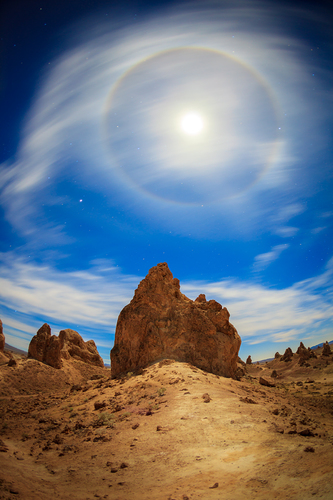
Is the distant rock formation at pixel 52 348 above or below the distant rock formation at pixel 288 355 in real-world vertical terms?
below

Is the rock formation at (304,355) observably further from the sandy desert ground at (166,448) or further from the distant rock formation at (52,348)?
the sandy desert ground at (166,448)

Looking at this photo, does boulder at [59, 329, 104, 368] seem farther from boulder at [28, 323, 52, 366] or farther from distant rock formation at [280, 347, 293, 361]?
distant rock formation at [280, 347, 293, 361]

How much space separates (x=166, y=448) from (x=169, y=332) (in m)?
12.9

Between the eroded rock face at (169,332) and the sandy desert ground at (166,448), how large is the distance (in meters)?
4.22

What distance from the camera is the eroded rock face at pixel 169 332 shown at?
21.2 m

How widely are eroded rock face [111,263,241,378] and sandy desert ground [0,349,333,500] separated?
4.22 m

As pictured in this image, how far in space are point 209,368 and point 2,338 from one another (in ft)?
104

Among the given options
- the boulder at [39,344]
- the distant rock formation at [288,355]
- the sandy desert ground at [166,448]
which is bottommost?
the sandy desert ground at [166,448]

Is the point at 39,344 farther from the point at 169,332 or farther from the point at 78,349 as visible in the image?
the point at 169,332

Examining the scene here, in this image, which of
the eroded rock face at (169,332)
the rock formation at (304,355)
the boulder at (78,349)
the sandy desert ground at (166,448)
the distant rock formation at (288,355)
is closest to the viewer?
the sandy desert ground at (166,448)

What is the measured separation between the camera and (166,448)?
29.3 feet

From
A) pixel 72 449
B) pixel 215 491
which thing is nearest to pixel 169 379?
pixel 72 449

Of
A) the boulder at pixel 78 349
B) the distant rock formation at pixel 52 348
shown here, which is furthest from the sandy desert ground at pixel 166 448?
the boulder at pixel 78 349

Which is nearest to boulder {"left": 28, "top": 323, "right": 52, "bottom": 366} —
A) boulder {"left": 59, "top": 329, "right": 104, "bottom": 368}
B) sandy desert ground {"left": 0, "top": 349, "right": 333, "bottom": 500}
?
boulder {"left": 59, "top": 329, "right": 104, "bottom": 368}
